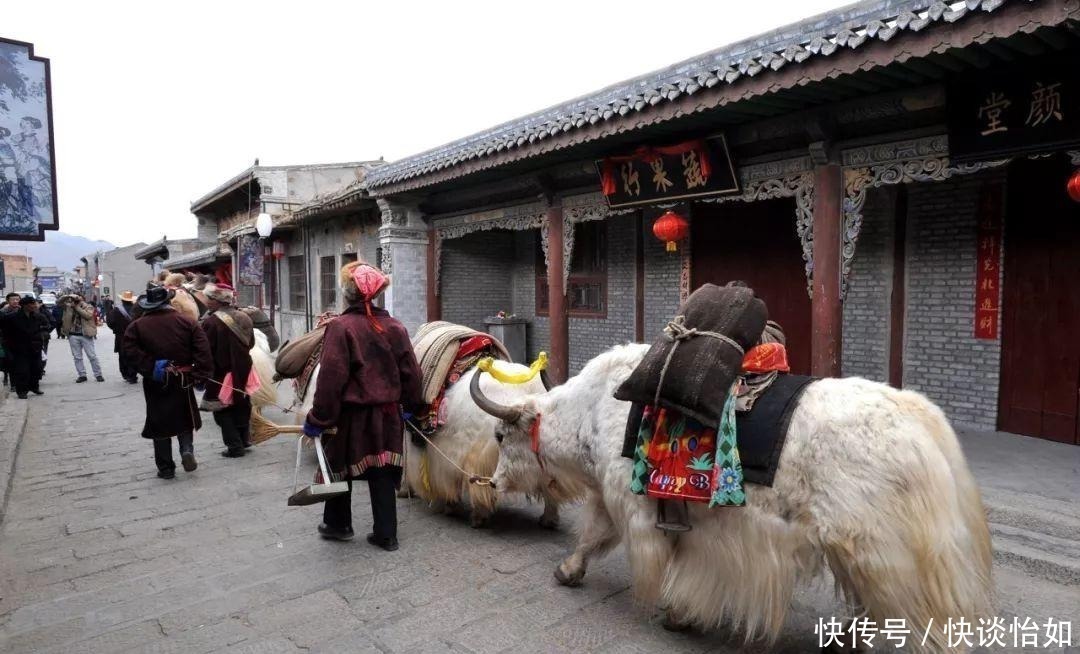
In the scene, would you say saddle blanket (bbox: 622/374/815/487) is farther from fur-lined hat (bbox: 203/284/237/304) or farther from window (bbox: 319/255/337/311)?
window (bbox: 319/255/337/311)

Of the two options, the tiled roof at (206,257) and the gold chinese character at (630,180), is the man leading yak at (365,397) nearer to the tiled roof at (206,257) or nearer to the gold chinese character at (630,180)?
the gold chinese character at (630,180)

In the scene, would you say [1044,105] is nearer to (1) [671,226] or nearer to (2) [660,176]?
(2) [660,176]

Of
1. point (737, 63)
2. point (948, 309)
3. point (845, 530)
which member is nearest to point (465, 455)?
point (845, 530)

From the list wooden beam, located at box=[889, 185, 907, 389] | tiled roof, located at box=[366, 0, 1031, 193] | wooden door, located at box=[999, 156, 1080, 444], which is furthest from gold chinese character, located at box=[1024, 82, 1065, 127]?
wooden beam, located at box=[889, 185, 907, 389]

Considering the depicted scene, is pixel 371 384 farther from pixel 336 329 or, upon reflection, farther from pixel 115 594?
pixel 115 594

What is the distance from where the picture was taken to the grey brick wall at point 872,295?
257 inches

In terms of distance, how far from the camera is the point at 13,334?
9562mm

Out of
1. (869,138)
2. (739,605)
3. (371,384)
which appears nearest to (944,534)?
(739,605)

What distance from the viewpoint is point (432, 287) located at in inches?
427

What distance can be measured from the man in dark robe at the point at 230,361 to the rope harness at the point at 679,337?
4.97m

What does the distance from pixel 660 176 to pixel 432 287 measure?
5325mm

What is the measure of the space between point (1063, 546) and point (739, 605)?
2.30 metres

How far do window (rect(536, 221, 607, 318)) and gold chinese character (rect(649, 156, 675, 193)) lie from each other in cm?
313

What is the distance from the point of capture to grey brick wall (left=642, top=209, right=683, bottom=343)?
28.8 ft
